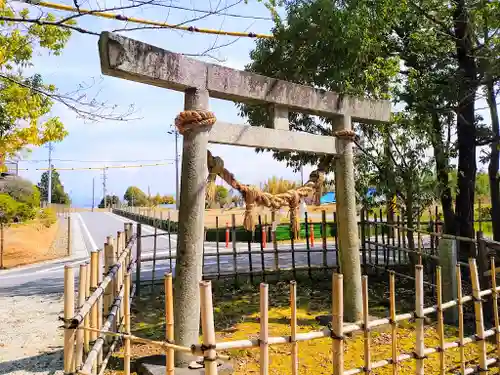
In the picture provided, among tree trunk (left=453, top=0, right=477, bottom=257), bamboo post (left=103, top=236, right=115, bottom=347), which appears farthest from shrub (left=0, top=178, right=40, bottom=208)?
tree trunk (left=453, top=0, right=477, bottom=257)

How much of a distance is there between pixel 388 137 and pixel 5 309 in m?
7.52

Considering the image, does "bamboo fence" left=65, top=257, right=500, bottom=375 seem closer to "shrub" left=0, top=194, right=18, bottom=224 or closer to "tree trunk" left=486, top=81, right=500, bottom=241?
"tree trunk" left=486, top=81, right=500, bottom=241

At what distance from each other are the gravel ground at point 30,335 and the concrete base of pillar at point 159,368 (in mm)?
884

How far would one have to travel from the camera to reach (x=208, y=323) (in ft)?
7.22

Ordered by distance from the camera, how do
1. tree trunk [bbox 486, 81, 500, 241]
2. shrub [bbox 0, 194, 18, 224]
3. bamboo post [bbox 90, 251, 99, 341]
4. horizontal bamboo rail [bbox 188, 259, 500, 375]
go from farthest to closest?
shrub [bbox 0, 194, 18, 224], tree trunk [bbox 486, 81, 500, 241], bamboo post [bbox 90, 251, 99, 341], horizontal bamboo rail [bbox 188, 259, 500, 375]

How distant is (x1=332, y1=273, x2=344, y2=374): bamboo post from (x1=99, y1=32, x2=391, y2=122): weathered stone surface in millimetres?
2284

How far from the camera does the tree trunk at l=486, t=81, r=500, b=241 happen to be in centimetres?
860

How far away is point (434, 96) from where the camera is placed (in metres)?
7.79

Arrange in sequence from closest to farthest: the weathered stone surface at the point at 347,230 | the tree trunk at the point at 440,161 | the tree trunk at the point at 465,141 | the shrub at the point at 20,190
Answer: the weathered stone surface at the point at 347,230 < the tree trunk at the point at 465,141 < the tree trunk at the point at 440,161 < the shrub at the point at 20,190

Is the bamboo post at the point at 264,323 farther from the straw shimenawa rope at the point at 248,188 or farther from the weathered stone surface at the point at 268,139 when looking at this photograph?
the weathered stone surface at the point at 268,139

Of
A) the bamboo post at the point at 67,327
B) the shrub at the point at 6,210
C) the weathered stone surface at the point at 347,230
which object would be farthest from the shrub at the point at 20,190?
the bamboo post at the point at 67,327

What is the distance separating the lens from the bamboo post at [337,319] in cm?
263

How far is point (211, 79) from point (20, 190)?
63.0ft

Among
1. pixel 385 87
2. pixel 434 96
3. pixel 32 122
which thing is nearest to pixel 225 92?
pixel 385 87
